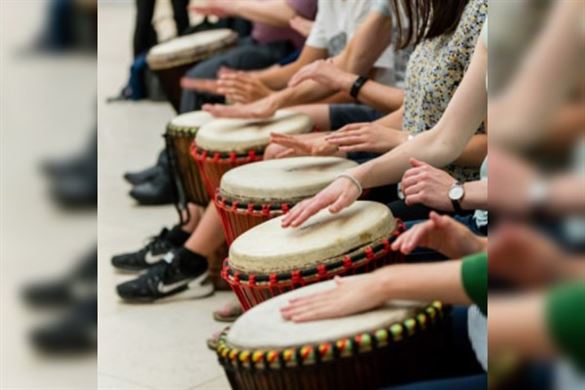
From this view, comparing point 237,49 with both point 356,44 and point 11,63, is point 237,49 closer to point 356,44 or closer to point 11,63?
point 356,44

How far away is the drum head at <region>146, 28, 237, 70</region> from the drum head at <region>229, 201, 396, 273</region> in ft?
7.45

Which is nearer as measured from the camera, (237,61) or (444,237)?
(444,237)

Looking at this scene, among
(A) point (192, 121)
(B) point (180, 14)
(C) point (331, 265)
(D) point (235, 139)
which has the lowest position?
(B) point (180, 14)

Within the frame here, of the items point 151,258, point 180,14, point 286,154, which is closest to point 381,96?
point 286,154

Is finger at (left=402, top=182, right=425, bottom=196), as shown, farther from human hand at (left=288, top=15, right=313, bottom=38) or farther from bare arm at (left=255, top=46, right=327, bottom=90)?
human hand at (left=288, top=15, right=313, bottom=38)

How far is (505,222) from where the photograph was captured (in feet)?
1.61

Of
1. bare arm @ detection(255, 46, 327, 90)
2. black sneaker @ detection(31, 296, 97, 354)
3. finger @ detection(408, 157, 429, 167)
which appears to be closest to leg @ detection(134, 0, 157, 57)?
bare arm @ detection(255, 46, 327, 90)

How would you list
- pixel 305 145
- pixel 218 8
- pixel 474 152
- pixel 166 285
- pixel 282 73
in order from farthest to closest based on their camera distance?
pixel 218 8 < pixel 282 73 < pixel 166 285 < pixel 305 145 < pixel 474 152

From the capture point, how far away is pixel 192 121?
128 inches

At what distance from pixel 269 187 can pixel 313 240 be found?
464 millimetres

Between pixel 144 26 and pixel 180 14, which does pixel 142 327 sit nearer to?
pixel 180 14

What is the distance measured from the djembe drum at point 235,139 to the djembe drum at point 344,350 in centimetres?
132

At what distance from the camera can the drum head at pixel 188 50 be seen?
4078mm

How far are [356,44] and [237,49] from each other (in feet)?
3.69
